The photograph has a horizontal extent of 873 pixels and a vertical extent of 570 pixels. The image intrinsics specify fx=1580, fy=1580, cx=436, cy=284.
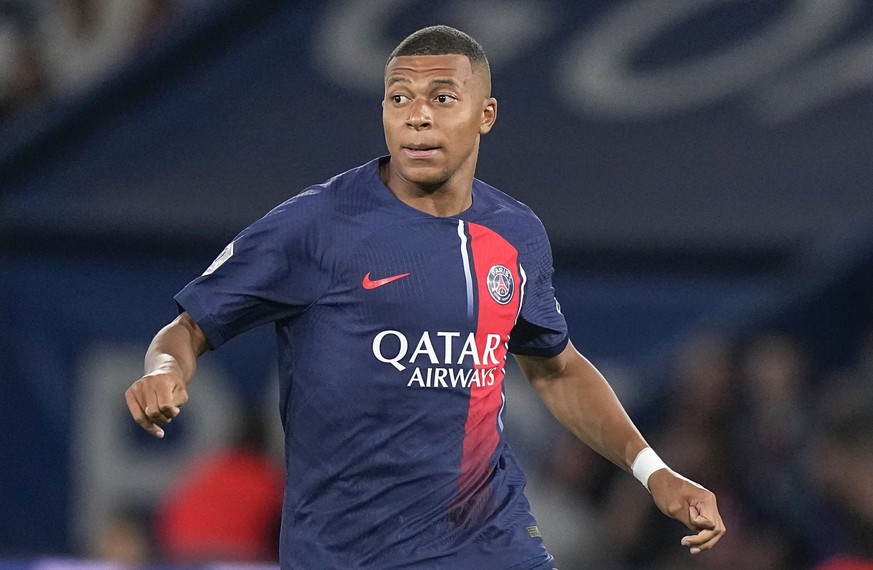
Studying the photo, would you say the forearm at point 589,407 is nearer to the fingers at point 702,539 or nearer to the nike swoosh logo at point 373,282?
the fingers at point 702,539

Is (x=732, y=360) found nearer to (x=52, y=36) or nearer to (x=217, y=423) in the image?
(x=217, y=423)

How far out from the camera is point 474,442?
163 inches

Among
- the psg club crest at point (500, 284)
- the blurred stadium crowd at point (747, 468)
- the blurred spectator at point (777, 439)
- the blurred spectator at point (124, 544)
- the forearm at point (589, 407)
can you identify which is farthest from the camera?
the blurred spectator at point (124, 544)

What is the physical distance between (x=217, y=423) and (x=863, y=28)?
16.0 feet

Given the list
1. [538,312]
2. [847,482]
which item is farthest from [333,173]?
[538,312]

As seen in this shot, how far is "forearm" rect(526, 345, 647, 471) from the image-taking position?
178 inches

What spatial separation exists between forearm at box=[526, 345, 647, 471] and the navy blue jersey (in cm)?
55

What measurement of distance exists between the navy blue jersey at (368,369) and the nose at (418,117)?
22 cm

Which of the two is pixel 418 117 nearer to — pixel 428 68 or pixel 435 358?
pixel 428 68

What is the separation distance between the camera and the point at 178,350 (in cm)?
386

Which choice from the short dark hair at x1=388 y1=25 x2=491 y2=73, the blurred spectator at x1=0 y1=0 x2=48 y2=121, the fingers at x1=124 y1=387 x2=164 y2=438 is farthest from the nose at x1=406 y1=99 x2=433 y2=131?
the blurred spectator at x1=0 y1=0 x2=48 y2=121

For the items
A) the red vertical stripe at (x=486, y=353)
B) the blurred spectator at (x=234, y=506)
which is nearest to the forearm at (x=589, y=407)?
the red vertical stripe at (x=486, y=353)

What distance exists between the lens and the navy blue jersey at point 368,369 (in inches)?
157

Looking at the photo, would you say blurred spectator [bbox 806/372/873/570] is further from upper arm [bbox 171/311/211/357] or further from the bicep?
upper arm [bbox 171/311/211/357]
